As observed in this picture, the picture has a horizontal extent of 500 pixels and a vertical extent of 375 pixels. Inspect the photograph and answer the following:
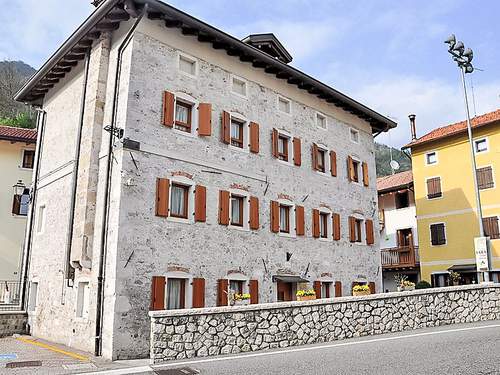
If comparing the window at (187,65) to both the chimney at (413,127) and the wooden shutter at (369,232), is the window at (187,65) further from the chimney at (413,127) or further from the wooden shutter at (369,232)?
the chimney at (413,127)

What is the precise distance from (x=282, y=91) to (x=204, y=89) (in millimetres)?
4093

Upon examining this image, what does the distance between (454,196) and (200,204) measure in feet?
63.0

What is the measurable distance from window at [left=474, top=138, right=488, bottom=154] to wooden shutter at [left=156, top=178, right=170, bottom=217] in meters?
20.3

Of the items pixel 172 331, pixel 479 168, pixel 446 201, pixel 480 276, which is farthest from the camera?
pixel 446 201

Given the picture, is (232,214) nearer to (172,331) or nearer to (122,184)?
(122,184)

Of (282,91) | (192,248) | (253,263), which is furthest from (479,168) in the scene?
(192,248)

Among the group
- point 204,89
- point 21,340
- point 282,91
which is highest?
point 282,91

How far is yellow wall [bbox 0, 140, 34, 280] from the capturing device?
22.9 metres

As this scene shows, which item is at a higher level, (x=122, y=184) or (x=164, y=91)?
(x=164, y=91)

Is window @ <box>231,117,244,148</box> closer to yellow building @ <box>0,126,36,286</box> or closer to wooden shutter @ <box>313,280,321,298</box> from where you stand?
wooden shutter @ <box>313,280,321,298</box>

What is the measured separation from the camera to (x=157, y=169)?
42.8 feet

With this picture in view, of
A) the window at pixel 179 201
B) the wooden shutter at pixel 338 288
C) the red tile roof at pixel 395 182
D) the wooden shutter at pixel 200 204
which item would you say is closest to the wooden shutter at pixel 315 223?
the wooden shutter at pixel 338 288

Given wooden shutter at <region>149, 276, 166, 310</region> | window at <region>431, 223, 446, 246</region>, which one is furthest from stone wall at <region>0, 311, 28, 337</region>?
window at <region>431, 223, 446, 246</region>

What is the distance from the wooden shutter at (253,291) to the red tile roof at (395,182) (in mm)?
18400
